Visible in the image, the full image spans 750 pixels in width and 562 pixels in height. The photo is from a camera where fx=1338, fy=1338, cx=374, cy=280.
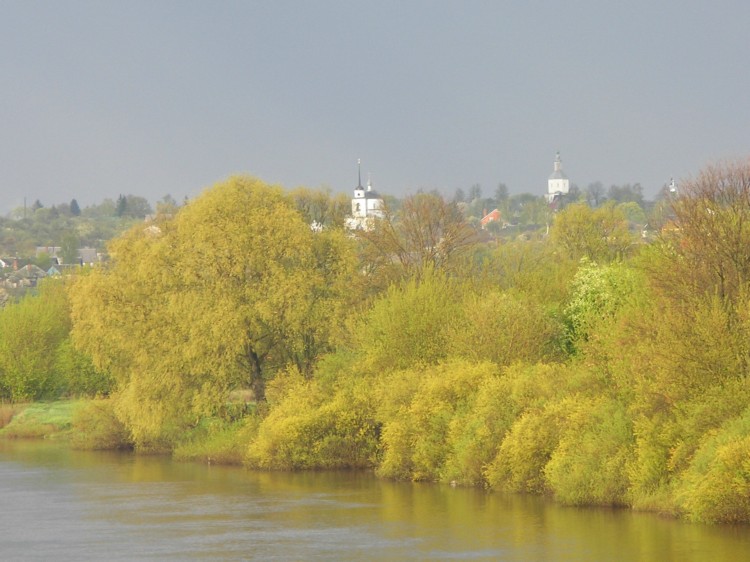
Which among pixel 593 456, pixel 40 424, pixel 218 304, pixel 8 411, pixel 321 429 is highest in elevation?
pixel 218 304

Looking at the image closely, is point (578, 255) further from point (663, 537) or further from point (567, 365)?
point (663, 537)

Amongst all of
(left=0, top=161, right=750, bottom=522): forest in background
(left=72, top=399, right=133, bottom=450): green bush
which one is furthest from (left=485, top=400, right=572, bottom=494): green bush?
(left=72, top=399, right=133, bottom=450): green bush

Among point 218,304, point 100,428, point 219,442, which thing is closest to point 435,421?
point 219,442

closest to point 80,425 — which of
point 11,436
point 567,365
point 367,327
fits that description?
point 11,436

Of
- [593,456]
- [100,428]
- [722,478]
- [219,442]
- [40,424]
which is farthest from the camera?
[40,424]

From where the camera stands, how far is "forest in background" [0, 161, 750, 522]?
116 ft

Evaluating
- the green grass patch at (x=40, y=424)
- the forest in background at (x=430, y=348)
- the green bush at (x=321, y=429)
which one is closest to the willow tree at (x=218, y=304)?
the forest in background at (x=430, y=348)

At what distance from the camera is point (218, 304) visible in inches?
2208

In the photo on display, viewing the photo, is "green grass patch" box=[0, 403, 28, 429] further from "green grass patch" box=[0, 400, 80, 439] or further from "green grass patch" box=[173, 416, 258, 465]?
"green grass patch" box=[173, 416, 258, 465]

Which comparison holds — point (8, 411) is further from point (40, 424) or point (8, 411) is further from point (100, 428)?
point (100, 428)

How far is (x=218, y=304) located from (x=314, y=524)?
19.7 m

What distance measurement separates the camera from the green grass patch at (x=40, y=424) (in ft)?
236

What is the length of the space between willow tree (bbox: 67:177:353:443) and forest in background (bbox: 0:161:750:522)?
10cm

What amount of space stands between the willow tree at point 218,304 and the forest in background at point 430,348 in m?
0.10
